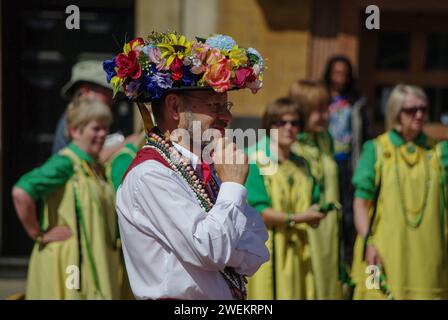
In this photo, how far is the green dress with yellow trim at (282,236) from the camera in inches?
233

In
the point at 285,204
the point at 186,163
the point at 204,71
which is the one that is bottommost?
the point at 285,204

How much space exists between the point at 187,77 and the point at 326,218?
298 centimetres

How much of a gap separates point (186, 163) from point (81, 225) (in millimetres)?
2351

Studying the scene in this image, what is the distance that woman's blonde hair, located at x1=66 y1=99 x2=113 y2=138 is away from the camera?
5.91 metres

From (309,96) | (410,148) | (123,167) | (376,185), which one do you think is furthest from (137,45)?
(309,96)

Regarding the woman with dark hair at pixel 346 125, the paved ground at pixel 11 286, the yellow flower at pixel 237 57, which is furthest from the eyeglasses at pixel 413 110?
the paved ground at pixel 11 286

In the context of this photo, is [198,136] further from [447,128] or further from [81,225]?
[447,128]

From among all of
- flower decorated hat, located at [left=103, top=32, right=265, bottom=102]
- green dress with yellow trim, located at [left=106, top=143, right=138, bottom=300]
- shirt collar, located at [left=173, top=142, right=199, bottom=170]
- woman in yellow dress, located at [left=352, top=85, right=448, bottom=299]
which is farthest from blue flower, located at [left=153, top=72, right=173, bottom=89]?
woman in yellow dress, located at [left=352, top=85, right=448, bottom=299]

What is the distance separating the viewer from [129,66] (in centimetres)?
362

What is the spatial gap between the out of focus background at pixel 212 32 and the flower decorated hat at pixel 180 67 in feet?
16.3

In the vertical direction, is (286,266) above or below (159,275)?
below

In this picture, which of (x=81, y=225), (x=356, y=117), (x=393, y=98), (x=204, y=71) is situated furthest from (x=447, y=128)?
(x=204, y=71)

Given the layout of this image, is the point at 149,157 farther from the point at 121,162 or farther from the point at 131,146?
the point at 131,146

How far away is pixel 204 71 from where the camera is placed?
11.7ft
